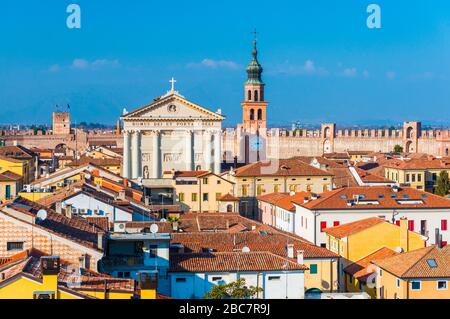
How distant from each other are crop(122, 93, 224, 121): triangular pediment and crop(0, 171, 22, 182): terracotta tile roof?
9.74 metres

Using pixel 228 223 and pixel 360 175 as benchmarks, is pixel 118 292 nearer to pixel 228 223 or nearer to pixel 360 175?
pixel 228 223

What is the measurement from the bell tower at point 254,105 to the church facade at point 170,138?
1148 centimetres

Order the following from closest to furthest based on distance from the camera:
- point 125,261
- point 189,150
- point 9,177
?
1. point 125,261
2. point 9,177
3. point 189,150

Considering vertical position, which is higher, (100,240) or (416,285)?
(100,240)

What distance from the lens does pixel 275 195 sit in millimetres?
30422

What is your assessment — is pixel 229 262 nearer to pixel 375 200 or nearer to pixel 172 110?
pixel 375 200

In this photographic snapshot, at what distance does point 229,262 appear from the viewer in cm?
1267

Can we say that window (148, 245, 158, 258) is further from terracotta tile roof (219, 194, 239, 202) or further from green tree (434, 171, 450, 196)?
green tree (434, 171, 450, 196)

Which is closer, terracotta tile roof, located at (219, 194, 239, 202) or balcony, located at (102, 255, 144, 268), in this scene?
balcony, located at (102, 255, 144, 268)

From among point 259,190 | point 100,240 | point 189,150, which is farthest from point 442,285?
point 189,150

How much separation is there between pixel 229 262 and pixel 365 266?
15.1 feet

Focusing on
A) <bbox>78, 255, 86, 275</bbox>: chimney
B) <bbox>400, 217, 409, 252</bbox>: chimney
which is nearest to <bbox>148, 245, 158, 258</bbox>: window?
<bbox>78, 255, 86, 275</bbox>: chimney

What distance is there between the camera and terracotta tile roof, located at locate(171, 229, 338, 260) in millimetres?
15243
